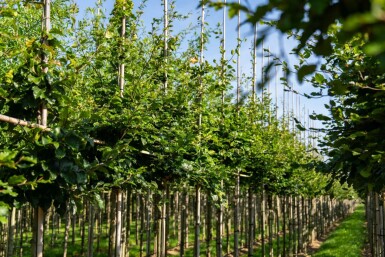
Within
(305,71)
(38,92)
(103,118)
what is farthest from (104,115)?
(305,71)

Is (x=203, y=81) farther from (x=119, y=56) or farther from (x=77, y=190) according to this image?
(x=77, y=190)

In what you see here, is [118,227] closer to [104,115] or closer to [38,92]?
[104,115]

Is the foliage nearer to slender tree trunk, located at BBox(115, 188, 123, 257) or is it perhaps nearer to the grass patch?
slender tree trunk, located at BBox(115, 188, 123, 257)

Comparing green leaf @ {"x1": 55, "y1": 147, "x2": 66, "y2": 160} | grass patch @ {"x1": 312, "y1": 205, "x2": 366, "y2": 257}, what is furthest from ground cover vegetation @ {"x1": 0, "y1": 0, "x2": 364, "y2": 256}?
grass patch @ {"x1": 312, "y1": 205, "x2": 366, "y2": 257}

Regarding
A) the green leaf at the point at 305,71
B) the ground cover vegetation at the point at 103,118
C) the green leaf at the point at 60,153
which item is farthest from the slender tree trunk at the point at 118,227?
the green leaf at the point at 305,71

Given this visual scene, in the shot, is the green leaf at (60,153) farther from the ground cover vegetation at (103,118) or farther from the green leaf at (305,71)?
the green leaf at (305,71)

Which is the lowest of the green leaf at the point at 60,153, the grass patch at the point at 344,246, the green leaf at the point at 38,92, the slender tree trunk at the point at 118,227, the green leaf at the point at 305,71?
the grass patch at the point at 344,246

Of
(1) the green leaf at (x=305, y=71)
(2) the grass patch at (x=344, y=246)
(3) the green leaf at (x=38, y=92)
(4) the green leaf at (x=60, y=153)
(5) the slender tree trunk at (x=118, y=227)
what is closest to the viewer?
(1) the green leaf at (x=305, y=71)

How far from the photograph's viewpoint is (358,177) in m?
3.66

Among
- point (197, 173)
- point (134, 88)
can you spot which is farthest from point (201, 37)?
point (134, 88)

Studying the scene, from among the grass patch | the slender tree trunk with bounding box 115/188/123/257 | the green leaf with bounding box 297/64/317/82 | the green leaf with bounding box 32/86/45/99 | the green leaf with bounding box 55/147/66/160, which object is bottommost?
the grass patch

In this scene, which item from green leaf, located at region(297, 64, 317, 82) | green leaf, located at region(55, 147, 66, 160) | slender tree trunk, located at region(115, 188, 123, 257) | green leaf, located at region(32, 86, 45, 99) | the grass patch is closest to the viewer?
green leaf, located at region(297, 64, 317, 82)

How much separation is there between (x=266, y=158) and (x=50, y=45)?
846 centimetres

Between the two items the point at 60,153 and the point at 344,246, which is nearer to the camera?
the point at 60,153
